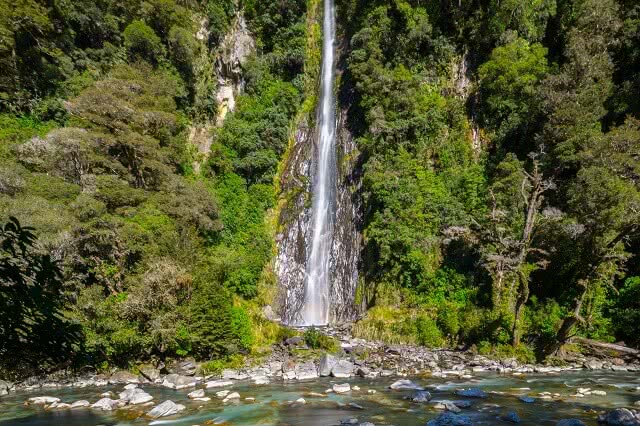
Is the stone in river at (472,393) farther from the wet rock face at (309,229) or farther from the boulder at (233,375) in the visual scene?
the wet rock face at (309,229)

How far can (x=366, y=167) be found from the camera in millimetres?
24328

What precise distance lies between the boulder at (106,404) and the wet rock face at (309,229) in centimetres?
1233

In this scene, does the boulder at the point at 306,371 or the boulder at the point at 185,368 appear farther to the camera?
the boulder at the point at 185,368

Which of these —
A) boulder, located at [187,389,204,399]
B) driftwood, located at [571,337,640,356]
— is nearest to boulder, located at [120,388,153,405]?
boulder, located at [187,389,204,399]

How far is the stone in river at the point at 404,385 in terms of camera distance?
12.4 metres

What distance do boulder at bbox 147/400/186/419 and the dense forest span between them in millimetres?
4252

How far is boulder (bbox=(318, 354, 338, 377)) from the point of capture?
14.9 m

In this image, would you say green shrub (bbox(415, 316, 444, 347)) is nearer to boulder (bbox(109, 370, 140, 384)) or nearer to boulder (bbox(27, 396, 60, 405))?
boulder (bbox(109, 370, 140, 384))

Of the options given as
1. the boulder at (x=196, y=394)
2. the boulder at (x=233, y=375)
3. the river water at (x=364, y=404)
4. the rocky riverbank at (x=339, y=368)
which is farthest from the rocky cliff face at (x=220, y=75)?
the river water at (x=364, y=404)

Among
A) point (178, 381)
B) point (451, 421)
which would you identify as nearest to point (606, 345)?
point (451, 421)

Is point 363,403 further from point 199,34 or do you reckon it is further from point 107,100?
point 199,34

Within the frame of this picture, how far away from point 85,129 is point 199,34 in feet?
54.1

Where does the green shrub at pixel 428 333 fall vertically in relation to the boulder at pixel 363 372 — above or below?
above

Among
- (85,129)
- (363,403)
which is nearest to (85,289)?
(85,129)
